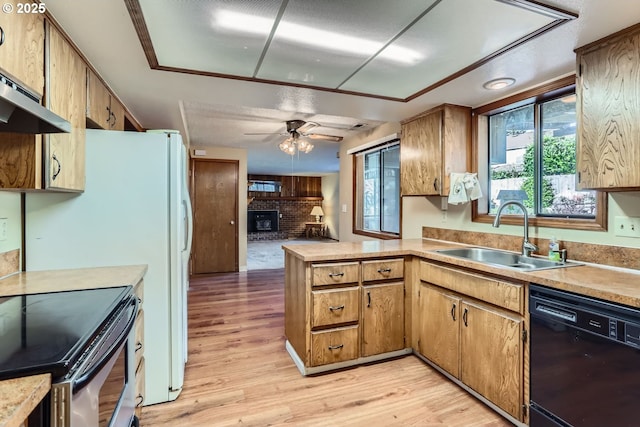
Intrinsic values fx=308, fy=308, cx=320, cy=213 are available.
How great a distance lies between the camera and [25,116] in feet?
3.79

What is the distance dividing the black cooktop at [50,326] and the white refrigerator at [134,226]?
475 millimetres

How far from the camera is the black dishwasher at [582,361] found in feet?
4.11

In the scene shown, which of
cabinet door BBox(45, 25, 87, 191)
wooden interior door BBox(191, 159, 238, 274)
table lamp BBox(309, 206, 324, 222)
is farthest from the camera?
table lamp BBox(309, 206, 324, 222)

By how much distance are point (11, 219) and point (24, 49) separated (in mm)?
904

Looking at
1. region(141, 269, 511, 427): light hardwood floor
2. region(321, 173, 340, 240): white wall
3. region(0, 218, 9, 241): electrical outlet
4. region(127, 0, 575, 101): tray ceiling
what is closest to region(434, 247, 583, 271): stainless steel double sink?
region(141, 269, 511, 427): light hardwood floor

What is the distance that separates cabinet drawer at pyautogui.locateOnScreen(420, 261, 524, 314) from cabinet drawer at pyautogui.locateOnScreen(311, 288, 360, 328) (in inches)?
22.4

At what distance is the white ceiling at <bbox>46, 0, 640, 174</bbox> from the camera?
4.74 feet

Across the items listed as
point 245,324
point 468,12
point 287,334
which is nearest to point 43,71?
point 468,12

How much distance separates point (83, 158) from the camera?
1760 millimetres

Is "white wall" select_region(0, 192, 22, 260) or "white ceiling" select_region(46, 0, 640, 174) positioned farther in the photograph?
"white wall" select_region(0, 192, 22, 260)

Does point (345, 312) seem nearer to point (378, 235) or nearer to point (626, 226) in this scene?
point (626, 226)

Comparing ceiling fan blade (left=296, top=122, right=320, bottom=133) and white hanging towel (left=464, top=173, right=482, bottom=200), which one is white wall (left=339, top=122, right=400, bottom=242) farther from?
white hanging towel (left=464, top=173, right=482, bottom=200)

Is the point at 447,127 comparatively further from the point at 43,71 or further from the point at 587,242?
the point at 43,71

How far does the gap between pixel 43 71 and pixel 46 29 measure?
20cm
